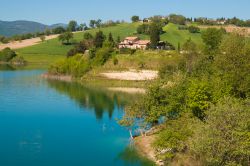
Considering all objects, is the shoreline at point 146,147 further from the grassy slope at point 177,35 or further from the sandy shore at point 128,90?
the grassy slope at point 177,35

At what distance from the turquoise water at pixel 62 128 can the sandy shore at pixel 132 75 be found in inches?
586

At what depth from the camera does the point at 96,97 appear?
290 ft

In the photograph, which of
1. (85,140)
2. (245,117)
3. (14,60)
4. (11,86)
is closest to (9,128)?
(85,140)

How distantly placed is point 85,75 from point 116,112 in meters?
49.7

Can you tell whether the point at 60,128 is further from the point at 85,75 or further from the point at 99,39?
the point at 99,39

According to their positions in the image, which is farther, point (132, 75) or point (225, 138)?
point (132, 75)

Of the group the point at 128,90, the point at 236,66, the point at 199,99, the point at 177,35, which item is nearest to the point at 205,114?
the point at 199,99

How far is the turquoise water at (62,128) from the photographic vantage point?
151 feet

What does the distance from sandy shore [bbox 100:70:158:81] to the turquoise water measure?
48.8 ft

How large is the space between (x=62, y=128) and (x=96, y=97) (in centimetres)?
2811

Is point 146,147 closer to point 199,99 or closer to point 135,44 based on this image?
point 199,99

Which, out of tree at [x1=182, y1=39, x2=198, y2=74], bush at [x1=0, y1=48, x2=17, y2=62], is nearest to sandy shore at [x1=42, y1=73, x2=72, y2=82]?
tree at [x1=182, y1=39, x2=198, y2=74]

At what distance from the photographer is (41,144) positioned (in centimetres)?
5122

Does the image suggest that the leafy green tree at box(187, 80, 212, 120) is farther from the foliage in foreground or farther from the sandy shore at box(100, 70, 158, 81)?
the sandy shore at box(100, 70, 158, 81)
